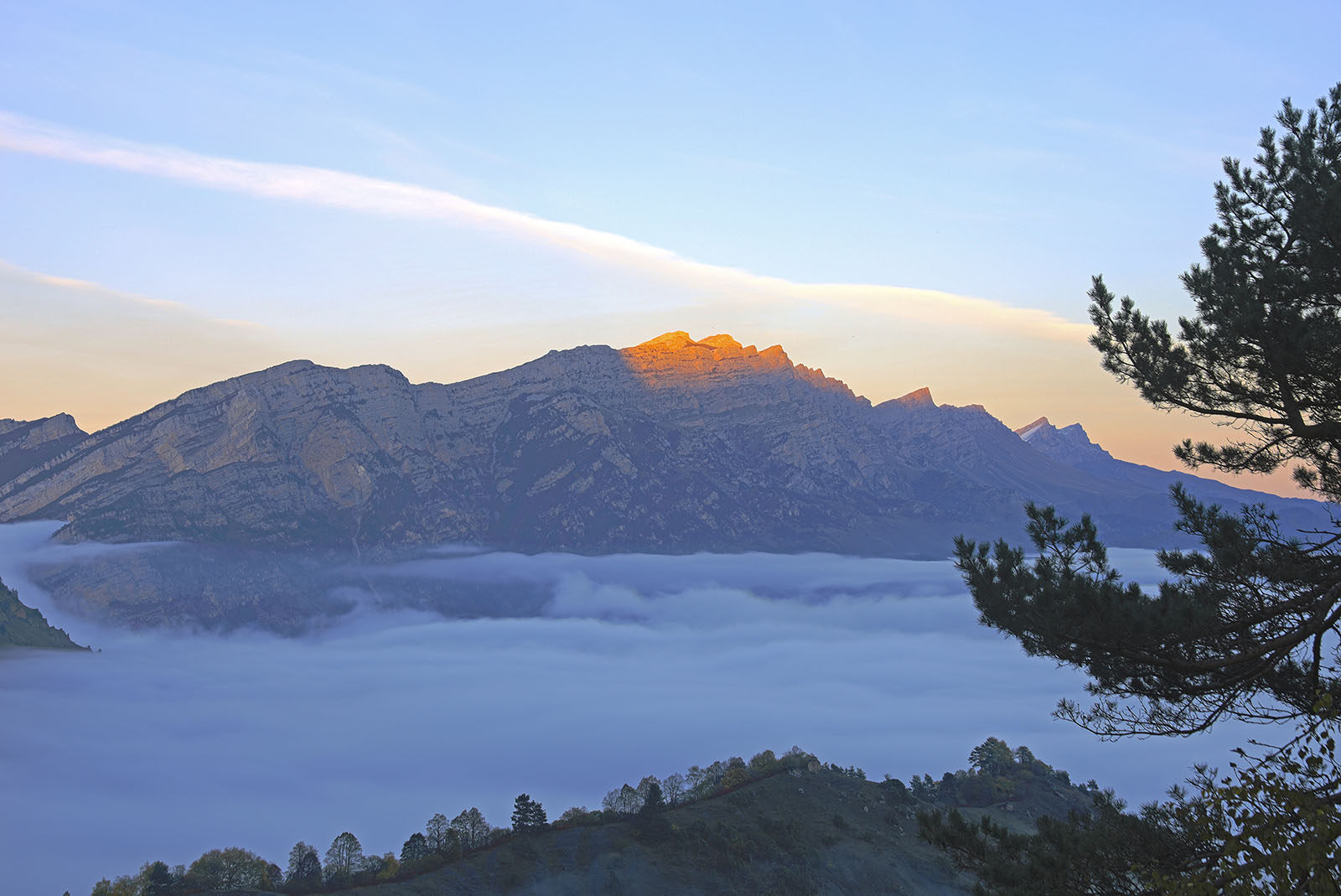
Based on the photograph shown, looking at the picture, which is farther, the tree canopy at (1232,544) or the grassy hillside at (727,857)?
the grassy hillside at (727,857)

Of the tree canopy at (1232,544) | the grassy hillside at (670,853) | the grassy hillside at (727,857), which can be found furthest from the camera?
the grassy hillside at (670,853)

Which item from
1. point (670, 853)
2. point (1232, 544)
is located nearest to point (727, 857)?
point (670, 853)

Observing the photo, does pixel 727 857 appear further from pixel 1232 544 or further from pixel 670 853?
pixel 1232 544

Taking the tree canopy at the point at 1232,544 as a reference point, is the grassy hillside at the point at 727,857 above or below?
below

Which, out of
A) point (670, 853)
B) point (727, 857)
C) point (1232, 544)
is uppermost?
point (1232, 544)

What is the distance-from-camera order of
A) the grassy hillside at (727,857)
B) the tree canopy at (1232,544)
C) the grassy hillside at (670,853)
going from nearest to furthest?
the tree canopy at (1232,544) → the grassy hillside at (727,857) → the grassy hillside at (670,853)

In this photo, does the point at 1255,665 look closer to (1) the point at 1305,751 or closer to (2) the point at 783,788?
(1) the point at 1305,751

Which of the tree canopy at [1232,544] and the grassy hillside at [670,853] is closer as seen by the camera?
the tree canopy at [1232,544]

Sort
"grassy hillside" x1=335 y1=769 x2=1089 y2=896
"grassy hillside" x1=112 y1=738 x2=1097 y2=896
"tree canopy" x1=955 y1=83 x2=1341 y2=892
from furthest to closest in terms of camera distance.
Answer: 1. "grassy hillside" x1=112 y1=738 x2=1097 y2=896
2. "grassy hillside" x1=335 y1=769 x2=1089 y2=896
3. "tree canopy" x1=955 y1=83 x2=1341 y2=892

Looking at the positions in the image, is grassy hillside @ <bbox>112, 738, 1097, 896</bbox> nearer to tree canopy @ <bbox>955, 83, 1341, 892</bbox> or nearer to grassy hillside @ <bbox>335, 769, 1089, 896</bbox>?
grassy hillside @ <bbox>335, 769, 1089, 896</bbox>

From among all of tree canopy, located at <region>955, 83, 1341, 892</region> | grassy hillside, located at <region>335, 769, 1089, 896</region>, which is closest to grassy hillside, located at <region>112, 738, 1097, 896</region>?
grassy hillside, located at <region>335, 769, 1089, 896</region>

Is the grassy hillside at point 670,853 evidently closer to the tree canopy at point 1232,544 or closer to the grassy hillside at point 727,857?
the grassy hillside at point 727,857

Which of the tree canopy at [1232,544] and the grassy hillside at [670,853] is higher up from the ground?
the tree canopy at [1232,544]

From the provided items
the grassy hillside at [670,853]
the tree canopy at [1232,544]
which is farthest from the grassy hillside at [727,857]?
the tree canopy at [1232,544]
